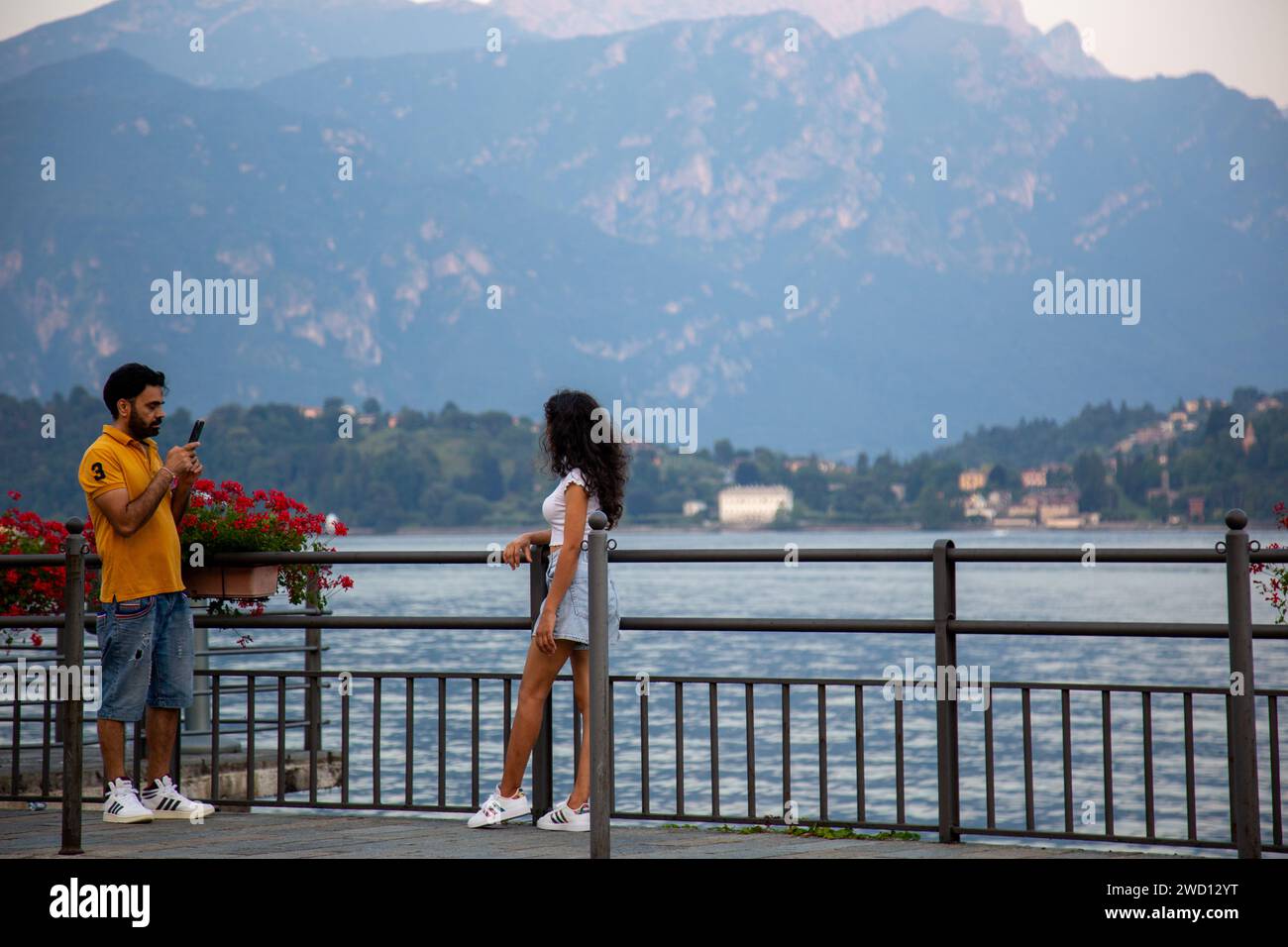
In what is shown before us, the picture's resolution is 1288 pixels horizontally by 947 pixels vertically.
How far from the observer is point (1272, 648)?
6562cm

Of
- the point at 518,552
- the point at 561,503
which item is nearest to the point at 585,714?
the point at 518,552

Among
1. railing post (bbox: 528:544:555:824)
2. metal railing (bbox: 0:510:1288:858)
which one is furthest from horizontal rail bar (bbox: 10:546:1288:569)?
railing post (bbox: 528:544:555:824)

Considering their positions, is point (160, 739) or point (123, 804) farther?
point (160, 739)

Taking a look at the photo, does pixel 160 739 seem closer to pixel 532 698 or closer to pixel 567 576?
pixel 532 698

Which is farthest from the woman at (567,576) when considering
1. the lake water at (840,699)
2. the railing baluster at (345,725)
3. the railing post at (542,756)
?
the lake water at (840,699)

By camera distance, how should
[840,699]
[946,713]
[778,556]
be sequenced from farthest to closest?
[840,699] < [778,556] < [946,713]

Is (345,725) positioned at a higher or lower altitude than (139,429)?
lower

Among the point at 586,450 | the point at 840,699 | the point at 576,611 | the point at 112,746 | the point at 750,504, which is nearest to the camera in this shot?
the point at 586,450

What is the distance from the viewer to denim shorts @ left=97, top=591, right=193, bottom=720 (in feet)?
22.7

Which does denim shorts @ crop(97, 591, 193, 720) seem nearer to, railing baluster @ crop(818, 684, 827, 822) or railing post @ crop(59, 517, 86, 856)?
railing post @ crop(59, 517, 86, 856)

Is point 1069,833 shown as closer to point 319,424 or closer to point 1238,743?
point 1238,743

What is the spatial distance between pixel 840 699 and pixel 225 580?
4016 centimetres

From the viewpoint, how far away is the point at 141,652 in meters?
6.96
